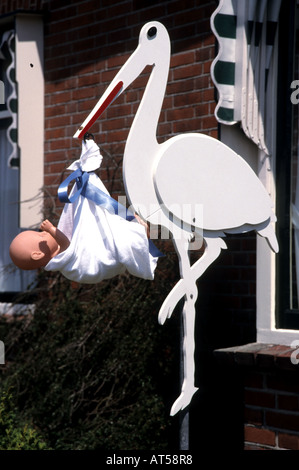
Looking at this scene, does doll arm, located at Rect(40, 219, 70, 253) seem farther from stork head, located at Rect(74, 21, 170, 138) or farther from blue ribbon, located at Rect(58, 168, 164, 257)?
stork head, located at Rect(74, 21, 170, 138)

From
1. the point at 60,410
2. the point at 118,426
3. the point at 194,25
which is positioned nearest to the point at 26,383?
the point at 60,410

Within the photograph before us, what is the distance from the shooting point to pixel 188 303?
11.9ft

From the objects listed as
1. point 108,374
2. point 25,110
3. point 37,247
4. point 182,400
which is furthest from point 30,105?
point 182,400

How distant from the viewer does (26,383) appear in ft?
18.0

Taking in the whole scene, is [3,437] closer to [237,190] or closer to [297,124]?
[237,190]

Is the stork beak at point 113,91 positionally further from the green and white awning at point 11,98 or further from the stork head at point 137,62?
the green and white awning at point 11,98

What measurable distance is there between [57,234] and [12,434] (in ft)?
6.32

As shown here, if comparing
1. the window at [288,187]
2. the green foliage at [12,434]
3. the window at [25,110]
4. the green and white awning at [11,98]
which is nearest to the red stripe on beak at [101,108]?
the window at [288,187]

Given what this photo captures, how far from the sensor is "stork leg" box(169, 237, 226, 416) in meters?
3.55

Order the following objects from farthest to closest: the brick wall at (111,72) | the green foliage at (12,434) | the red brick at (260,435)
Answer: the brick wall at (111,72)
the green foliage at (12,434)
the red brick at (260,435)

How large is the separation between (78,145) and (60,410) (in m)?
2.07

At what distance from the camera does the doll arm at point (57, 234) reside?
3.46 meters

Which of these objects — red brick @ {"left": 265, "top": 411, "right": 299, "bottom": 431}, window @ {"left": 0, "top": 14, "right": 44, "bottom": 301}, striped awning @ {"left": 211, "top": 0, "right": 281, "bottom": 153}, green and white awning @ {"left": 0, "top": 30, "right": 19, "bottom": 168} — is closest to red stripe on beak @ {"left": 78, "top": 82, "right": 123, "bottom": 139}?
striped awning @ {"left": 211, "top": 0, "right": 281, "bottom": 153}

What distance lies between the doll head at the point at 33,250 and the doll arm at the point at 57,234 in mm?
21
